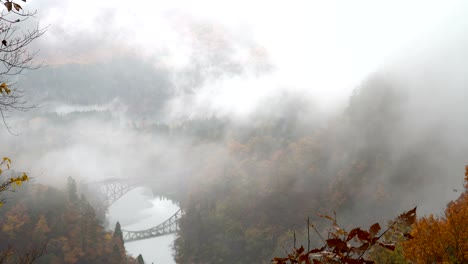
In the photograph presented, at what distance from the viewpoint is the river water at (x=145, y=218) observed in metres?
68.3

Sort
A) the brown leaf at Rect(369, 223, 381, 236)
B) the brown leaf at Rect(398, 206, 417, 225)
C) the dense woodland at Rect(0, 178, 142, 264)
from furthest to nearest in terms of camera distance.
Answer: the dense woodland at Rect(0, 178, 142, 264) → the brown leaf at Rect(398, 206, 417, 225) → the brown leaf at Rect(369, 223, 381, 236)

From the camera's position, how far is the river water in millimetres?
68294

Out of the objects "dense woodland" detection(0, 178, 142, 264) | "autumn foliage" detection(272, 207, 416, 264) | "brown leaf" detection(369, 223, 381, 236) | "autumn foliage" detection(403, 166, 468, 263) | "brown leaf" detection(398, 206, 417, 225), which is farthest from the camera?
"dense woodland" detection(0, 178, 142, 264)

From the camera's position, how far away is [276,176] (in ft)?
210

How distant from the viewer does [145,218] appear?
102m

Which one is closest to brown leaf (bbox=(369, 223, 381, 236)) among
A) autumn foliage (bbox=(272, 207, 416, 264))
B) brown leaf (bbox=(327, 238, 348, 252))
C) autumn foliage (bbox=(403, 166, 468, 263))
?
autumn foliage (bbox=(272, 207, 416, 264))

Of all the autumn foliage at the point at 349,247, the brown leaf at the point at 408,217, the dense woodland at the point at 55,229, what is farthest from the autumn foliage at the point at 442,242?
the dense woodland at the point at 55,229

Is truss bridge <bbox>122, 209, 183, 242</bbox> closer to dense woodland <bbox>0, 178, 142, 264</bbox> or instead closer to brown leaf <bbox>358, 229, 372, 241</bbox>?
dense woodland <bbox>0, 178, 142, 264</bbox>

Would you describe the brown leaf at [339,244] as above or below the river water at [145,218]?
below

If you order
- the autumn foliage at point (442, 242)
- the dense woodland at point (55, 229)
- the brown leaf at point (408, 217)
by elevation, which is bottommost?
the autumn foliage at point (442, 242)

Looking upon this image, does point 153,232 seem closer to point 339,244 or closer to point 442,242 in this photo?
point 442,242

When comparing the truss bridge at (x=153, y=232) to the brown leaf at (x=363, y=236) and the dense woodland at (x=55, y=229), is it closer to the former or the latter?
the dense woodland at (x=55, y=229)

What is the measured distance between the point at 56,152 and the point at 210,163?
2052 inches

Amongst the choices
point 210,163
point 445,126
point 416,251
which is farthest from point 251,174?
point 416,251
